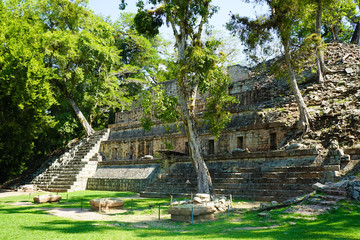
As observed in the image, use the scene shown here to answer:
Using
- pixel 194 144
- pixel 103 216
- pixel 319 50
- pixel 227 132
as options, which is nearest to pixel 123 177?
pixel 227 132

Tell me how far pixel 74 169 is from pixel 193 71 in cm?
1222

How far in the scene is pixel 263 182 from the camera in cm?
1198

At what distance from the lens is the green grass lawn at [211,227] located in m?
6.33

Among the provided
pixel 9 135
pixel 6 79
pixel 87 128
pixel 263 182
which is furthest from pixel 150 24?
pixel 87 128

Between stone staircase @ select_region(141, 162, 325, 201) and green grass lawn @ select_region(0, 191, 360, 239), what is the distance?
2.52m

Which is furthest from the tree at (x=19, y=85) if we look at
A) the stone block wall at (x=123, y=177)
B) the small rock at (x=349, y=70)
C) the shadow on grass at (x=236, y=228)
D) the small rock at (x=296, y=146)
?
the small rock at (x=349, y=70)

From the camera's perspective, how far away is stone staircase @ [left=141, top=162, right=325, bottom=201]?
1091 centimetres

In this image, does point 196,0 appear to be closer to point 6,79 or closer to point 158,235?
point 158,235

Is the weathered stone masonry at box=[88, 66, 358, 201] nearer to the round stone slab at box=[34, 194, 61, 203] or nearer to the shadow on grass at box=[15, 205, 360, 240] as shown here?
the shadow on grass at box=[15, 205, 360, 240]

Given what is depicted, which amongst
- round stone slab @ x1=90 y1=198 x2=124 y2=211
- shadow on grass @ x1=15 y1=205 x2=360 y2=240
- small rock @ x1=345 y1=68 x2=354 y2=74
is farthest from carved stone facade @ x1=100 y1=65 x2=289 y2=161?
shadow on grass @ x1=15 y1=205 x2=360 y2=240

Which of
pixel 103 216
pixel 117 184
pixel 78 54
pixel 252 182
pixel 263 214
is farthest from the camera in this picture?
pixel 78 54

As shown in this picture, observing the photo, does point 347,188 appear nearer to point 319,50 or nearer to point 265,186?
point 265,186

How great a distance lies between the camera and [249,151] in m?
15.1

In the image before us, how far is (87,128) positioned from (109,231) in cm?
1894
